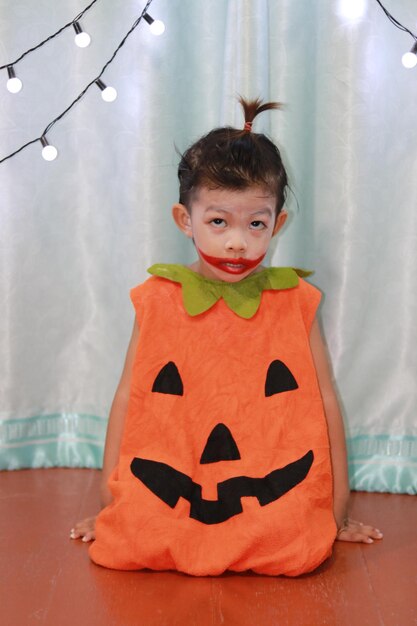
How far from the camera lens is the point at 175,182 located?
1.80 meters

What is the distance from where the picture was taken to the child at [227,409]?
1.37 m

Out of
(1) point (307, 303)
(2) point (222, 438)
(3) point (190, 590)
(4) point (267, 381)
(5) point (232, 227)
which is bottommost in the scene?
(3) point (190, 590)

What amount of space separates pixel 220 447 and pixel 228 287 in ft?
0.95

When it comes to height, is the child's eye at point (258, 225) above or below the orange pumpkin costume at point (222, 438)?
above

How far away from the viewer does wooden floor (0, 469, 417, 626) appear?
1.21 meters

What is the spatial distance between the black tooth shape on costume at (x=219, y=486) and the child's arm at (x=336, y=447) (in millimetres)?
118

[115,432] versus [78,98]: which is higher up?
[78,98]

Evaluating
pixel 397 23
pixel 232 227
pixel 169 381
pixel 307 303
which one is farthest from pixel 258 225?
pixel 397 23

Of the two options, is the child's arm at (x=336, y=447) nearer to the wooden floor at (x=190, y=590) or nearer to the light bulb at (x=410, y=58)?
the wooden floor at (x=190, y=590)

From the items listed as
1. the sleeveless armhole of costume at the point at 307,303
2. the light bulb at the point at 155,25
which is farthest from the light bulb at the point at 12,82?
the sleeveless armhole of costume at the point at 307,303

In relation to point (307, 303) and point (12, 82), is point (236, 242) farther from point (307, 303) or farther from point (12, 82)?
point (12, 82)

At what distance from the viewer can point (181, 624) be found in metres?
1.18

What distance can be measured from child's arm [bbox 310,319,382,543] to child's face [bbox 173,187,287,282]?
0.73 feet

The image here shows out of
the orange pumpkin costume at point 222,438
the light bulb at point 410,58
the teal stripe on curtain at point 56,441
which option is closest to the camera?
the orange pumpkin costume at point 222,438
